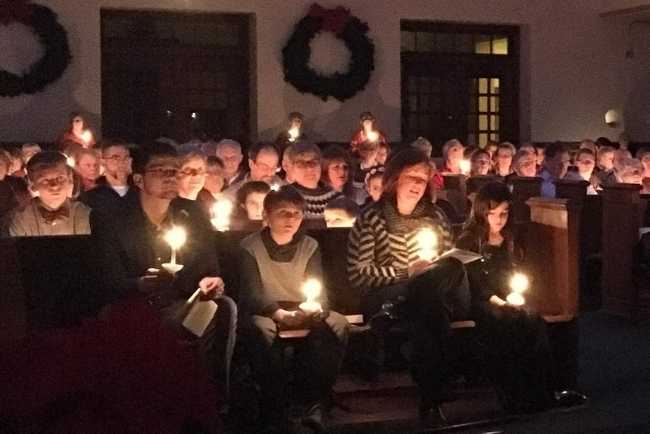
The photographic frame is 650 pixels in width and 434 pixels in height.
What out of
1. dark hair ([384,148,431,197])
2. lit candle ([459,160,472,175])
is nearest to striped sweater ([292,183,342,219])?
dark hair ([384,148,431,197])

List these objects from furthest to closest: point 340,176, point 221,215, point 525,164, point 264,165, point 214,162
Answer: point 525,164 < point 264,165 < point 214,162 < point 340,176 < point 221,215

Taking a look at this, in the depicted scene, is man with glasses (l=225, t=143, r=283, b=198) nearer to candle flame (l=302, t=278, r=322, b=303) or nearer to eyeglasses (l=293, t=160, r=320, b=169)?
eyeglasses (l=293, t=160, r=320, b=169)

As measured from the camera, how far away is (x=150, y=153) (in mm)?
5496

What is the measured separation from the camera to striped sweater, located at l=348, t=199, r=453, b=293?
6105 mm

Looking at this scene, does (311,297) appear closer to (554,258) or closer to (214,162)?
(554,258)

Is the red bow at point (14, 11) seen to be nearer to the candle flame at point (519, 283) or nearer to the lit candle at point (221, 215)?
the lit candle at point (221, 215)

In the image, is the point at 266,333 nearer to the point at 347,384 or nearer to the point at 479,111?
the point at 347,384

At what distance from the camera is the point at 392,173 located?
20.4 ft

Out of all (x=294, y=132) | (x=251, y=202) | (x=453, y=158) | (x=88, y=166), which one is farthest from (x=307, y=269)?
(x=294, y=132)

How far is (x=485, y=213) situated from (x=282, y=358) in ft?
5.40

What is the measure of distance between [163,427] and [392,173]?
190 inches

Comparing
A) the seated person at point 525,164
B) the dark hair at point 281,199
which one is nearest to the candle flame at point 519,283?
the dark hair at point 281,199

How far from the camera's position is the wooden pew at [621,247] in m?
8.52

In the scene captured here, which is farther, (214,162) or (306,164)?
(214,162)
